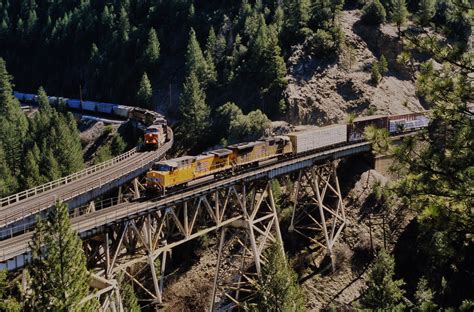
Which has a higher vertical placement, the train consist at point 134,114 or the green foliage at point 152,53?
the green foliage at point 152,53

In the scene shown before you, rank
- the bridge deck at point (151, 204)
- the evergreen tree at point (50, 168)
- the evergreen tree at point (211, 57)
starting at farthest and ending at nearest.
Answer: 1. the evergreen tree at point (211, 57)
2. the evergreen tree at point (50, 168)
3. the bridge deck at point (151, 204)

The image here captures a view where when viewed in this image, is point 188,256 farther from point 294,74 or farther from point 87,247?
point 294,74

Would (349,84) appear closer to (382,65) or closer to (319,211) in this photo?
(382,65)

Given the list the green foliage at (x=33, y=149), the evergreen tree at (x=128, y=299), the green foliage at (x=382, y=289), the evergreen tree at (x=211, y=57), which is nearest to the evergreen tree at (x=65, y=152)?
the green foliage at (x=33, y=149)

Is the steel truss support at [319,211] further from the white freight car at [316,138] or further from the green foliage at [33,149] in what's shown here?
the green foliage at [33,149]

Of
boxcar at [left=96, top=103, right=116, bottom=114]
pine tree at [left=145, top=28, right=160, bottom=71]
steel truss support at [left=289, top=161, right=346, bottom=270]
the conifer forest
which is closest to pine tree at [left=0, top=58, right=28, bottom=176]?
the conifer forest

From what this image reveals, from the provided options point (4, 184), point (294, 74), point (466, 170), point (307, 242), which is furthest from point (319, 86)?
point (466, 170)

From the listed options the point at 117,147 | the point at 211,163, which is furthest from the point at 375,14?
the point at 211,163

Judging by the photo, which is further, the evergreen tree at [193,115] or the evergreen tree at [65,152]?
the evergreen tree at [193,115]
